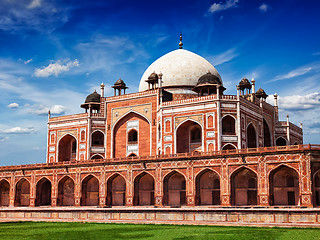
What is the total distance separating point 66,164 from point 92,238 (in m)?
16.8

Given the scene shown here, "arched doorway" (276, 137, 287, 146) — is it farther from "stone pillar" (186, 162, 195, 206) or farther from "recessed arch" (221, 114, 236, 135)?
"stone pillar" (186, 162, 195, 206)

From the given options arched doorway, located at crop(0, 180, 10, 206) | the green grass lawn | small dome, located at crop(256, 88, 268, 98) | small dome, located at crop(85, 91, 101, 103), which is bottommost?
the green grass lawn

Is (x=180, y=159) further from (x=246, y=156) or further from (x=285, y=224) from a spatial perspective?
(x=285, y=224)

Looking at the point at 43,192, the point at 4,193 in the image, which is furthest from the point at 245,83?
the point at 4,193

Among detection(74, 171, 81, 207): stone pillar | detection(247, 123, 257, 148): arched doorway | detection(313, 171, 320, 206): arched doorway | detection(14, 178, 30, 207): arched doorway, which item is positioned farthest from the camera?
detection(14, 178, 30, 207): arched doorway

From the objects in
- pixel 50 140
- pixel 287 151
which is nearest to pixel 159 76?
pixel 50 140

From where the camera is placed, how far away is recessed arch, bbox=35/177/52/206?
115 feet

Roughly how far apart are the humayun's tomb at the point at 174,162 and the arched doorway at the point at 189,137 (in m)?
0.08

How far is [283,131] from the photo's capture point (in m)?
39.8

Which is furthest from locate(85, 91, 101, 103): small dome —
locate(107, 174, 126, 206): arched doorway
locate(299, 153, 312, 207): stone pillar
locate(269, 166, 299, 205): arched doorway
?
locate(299, 153, 312, 207): stone pillar

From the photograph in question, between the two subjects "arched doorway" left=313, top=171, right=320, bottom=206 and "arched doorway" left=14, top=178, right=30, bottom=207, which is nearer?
"arched doorway" left=313, top=171, right=320, bottom=206

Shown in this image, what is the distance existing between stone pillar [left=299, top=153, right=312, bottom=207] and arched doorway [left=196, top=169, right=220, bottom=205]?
21.7 ft

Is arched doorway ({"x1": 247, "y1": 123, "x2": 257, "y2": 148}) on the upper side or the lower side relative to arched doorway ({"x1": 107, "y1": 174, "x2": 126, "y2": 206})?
upper

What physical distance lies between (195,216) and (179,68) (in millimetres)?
18061
